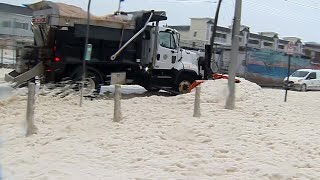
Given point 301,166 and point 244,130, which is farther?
point 244,130

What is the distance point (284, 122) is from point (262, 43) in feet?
261

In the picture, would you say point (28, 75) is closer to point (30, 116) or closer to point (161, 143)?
point (30, 116)

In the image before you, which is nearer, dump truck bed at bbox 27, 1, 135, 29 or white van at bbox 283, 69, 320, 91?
dump truck bed at bbox 27, 1, 135, 29

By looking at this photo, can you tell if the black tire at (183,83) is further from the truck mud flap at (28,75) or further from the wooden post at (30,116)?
the wooden post at (30,116)

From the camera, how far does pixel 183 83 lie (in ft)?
58.0

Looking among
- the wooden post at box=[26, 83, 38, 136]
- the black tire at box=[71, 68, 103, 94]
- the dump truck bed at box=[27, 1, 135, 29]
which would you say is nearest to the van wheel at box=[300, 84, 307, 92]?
the dump truck bed at box=[27, 1, 135, 29]

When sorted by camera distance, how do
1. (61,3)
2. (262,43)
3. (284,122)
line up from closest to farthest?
(284,122)
(61,3)
(262,43)

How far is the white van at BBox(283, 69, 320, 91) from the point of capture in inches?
1231

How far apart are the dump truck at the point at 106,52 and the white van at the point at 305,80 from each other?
14.8m

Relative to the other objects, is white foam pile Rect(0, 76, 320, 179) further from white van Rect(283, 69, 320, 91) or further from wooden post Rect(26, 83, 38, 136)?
white van Rect(283, 69, 320, 91)

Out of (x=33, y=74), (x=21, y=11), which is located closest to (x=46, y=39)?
(x=33, y=74)

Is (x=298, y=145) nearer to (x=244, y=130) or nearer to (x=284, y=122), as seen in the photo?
(x=244, y=130)

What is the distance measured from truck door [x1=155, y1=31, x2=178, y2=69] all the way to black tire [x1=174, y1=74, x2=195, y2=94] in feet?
2.07

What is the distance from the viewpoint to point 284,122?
392 inches
